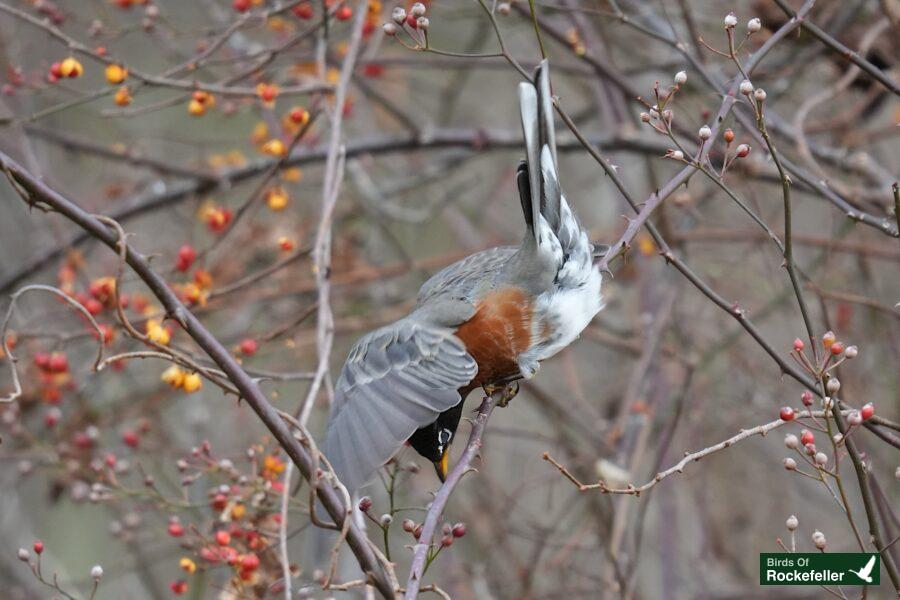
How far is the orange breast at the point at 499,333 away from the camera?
314 cm

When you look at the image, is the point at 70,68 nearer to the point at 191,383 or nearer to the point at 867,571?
the point at 191,383

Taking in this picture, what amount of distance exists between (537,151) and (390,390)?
2.62ft

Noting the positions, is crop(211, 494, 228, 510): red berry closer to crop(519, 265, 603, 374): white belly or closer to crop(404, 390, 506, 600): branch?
crop(404, 390, 506, 600): branch

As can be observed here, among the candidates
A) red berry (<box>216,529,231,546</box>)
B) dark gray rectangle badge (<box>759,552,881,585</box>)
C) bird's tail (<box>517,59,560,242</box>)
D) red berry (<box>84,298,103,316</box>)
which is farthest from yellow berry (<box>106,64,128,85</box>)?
dark gray rectangle badge (<box>759,552,881,585</box>)

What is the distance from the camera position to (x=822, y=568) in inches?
95.7

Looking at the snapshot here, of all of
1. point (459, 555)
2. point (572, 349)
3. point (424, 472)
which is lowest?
point (459, 555)

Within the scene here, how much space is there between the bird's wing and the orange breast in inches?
2.7

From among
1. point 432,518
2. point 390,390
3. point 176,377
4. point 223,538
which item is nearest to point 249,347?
point 176,377

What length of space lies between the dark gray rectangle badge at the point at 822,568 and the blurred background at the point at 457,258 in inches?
27.7

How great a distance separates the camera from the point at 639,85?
5.46 meters

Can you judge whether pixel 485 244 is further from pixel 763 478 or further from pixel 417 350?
pixel 417 350

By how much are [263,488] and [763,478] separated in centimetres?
356

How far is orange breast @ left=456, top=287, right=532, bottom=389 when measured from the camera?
123 inches

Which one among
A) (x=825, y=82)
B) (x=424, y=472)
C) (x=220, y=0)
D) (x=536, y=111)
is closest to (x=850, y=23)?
(x=825, y=82)
